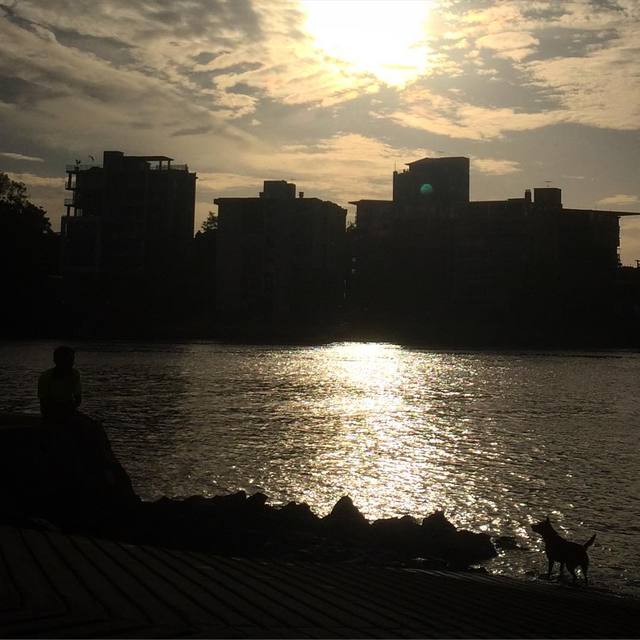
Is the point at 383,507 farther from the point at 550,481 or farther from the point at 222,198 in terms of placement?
the point at 222,198

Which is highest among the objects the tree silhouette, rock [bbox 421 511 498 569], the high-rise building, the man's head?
the high-rise building

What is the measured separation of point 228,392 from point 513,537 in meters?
25.3

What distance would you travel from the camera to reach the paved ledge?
4.94 metres

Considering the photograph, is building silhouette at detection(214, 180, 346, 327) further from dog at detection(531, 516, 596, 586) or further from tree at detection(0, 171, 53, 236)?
dog at detection(531, 516, 596, 586)

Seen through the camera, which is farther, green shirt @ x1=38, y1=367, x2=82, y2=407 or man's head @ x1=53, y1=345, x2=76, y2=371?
man's head @ x1=53, y1=345, x2=76, y2=371

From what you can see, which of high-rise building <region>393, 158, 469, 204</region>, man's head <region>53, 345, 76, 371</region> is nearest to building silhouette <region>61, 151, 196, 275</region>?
high-rise building <region>393, 158, 469, 204</region>

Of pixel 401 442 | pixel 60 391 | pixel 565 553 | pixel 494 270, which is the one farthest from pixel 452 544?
pixel 494 270

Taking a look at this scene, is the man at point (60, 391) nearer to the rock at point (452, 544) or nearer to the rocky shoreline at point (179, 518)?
the rocky shoreline at point (179, 518)

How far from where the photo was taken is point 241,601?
571 cm

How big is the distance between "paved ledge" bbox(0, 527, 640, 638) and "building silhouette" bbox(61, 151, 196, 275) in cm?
9091

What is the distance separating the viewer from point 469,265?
103312 millimetres

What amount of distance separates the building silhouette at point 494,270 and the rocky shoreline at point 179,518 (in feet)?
290

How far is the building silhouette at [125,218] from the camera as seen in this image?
96312 millimetres

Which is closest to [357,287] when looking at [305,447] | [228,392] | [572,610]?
[228,392]
